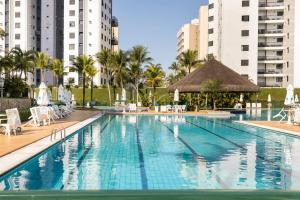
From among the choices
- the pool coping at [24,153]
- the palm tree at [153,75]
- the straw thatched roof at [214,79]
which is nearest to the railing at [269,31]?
the palm tree at [153,75]

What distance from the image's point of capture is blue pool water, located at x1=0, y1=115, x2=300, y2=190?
7.52 meters

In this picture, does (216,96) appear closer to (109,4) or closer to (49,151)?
(49,151)

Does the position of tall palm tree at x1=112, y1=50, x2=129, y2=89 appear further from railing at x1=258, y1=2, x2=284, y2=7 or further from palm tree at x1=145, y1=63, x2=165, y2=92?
railing at x1=258, y1=2, x2=284, y2=7

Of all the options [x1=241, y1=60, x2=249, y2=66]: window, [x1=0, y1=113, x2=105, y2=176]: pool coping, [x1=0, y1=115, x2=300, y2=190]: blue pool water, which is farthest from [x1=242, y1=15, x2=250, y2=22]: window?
[x1=0, y1=113, x2=105, y2=176]: pool coping

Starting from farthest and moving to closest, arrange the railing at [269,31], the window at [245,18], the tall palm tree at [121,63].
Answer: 1. the railing at [269,31]
2. the window at [245,18]
3. the tall palm tree at [121,63]

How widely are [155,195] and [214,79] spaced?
35232 mm

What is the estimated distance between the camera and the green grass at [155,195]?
3.65 meters

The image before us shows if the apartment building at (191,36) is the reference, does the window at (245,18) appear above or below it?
below

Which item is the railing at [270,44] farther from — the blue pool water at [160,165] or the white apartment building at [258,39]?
the blue pool water at [160,165]

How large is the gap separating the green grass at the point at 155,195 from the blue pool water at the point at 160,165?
3513 mm

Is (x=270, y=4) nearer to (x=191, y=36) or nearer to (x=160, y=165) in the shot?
(x=191, y=36)

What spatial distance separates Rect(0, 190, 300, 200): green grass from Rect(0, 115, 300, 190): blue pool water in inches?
138

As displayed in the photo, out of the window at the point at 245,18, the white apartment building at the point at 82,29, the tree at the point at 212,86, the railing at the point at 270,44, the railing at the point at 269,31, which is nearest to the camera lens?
the tree at the point at 212,86

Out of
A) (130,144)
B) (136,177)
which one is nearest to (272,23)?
(130,144)
